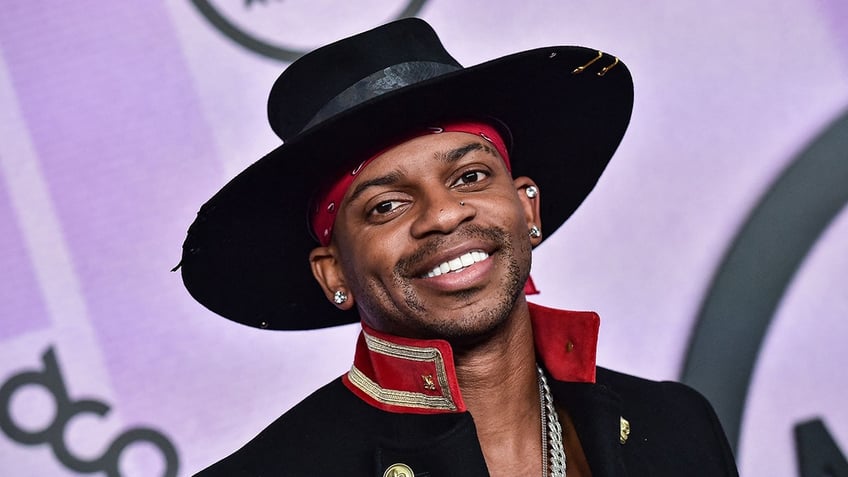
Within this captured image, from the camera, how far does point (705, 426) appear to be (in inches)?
100.0

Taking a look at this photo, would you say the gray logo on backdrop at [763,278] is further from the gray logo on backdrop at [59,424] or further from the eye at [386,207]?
the gray logo on backdrop at [59,424]

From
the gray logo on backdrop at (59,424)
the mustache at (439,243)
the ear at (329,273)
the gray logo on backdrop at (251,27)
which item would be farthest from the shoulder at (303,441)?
the gray logo on backdrop at (251,27)

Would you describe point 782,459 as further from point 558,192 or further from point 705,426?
point 558,192

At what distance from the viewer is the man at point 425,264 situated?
2.16 m

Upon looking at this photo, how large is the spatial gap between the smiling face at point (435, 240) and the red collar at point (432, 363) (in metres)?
0.05

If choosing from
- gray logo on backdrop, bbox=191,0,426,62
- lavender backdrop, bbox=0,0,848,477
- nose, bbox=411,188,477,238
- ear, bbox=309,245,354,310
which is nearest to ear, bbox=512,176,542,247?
nose, bbox=411,188,477,238

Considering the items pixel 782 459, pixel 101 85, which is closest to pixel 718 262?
pixel 782 459

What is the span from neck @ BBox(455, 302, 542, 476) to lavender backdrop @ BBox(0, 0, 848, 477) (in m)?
0.85

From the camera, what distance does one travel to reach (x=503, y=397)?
231cm

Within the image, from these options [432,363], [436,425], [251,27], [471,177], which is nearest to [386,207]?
[471,177]

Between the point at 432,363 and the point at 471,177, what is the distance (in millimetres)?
368

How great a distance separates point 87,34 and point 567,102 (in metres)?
1.26

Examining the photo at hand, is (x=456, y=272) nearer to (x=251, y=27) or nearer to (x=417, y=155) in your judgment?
(x=417, y=155)

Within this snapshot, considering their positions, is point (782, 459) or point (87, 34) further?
point (782, 459)
